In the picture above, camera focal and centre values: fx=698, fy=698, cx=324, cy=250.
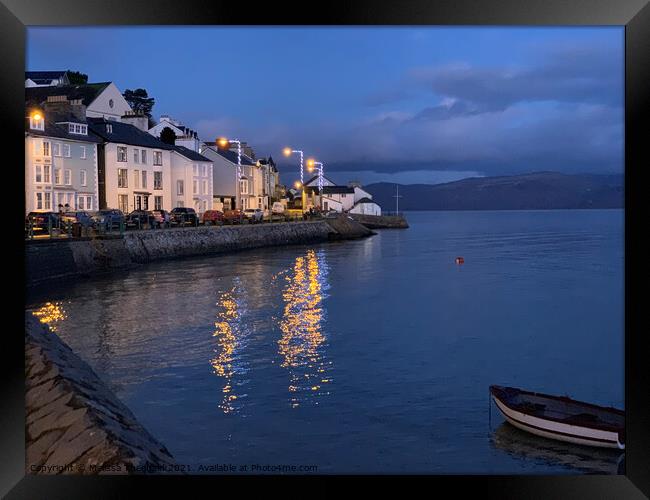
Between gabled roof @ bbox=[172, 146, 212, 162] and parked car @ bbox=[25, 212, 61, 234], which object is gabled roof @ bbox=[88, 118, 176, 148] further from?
parked car @ bbox=[25, 212, 61, 234]

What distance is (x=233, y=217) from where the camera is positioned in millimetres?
62875

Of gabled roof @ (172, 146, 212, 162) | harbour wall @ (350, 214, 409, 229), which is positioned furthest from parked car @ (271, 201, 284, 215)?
harbour wall @ (350, 214, 409, 229)

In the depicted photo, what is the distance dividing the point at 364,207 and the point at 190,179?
58940mm

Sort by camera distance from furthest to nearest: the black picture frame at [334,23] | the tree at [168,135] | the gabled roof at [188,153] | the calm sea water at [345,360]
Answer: the tree at [168,135]
the gabled roof at [188,153]
the calm sea water at [345,360]
the black picture frame at [334,23]

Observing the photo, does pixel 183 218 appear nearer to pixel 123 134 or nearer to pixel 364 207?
pixel 123 134

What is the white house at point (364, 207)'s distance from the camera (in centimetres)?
11741

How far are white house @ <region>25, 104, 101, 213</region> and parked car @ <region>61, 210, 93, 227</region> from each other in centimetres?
327

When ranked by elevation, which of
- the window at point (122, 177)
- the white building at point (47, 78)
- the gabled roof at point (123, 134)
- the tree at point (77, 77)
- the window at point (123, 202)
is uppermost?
the tree at point (77, 77)

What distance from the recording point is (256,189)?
8206 centimetres

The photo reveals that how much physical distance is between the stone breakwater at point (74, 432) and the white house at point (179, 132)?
60611 millimetres

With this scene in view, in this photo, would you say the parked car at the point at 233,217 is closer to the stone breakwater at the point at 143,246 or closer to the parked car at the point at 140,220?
the stone breakwater at the point at 143,246

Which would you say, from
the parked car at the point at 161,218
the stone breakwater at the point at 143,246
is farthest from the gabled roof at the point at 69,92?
the stone breakwater at the point at 143,246
